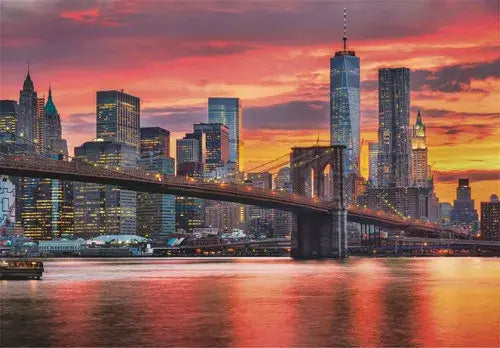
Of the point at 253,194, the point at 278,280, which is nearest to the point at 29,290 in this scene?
the point at 278,280

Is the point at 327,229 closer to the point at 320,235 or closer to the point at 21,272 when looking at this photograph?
the point at 320,235

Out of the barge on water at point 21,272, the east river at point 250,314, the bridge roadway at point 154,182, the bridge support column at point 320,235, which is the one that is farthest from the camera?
the bridge support column at point 320,235

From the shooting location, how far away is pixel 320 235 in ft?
414

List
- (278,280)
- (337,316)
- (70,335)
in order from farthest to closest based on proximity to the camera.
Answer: (278,280), (337,316), (70,335)

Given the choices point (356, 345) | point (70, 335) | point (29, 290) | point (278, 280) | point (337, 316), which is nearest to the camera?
point (356, 345)

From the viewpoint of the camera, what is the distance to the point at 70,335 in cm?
3681

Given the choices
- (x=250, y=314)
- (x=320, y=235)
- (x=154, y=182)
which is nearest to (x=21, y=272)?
(x=154, y=182)

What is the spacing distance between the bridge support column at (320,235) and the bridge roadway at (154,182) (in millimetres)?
2116

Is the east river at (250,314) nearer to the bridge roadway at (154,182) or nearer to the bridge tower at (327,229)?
the bridge roadway at (154,182)

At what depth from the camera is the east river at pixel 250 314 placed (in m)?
35.8

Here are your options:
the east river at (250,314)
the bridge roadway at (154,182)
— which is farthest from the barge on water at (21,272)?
the bridge roadway at (154,182)

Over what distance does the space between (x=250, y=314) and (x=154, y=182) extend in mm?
58489

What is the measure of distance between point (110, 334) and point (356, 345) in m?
9.05

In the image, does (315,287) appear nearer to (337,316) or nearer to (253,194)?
(337,316)
